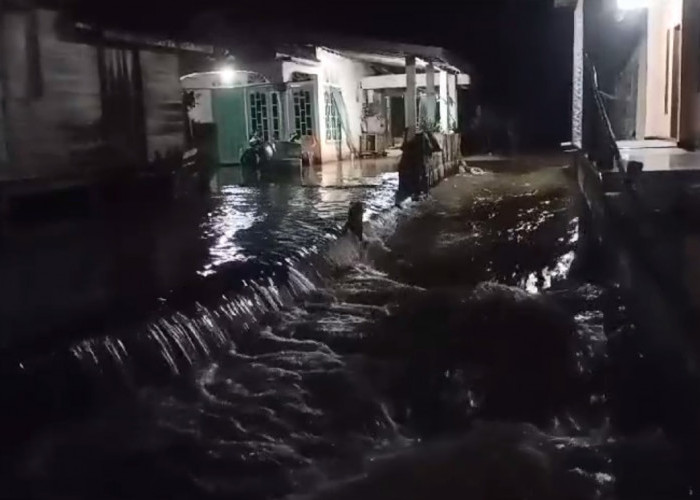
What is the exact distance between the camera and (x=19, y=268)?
8875mm

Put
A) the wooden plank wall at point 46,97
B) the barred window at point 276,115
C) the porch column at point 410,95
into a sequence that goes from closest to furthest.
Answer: the wooden plank wall at point 46,97
the porch column at point 410,95
the barred window at point 276,115

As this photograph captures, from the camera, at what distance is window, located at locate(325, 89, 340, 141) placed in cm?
2690

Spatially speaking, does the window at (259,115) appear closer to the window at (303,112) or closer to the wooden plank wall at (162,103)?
the window at (303,112)

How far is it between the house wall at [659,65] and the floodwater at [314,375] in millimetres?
7144

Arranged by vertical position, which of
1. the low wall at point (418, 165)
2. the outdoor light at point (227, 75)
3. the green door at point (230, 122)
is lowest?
the low wall at point (418, 165)

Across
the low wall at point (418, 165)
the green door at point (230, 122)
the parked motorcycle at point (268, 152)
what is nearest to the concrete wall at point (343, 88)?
the green door at point (230, 122)

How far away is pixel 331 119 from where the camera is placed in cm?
2739

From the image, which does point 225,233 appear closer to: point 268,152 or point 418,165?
point 418,165

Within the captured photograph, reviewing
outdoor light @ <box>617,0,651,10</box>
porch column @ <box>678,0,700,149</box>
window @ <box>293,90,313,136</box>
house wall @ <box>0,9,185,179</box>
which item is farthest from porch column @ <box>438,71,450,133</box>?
porch column @ <box>678,0,700,149</box>

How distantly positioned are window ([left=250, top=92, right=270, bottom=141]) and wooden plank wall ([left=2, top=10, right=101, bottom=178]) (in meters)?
12.2

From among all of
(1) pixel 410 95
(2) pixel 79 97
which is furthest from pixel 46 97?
(1) pixel 410 95

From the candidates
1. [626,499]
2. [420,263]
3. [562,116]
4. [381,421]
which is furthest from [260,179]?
[562,116]

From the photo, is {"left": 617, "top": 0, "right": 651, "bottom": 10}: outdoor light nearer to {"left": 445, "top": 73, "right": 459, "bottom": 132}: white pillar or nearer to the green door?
{"left": 445, "top": 73, "right": 459, "bottom": 132}: white pillar

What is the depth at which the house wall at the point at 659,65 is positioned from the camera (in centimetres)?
1616
